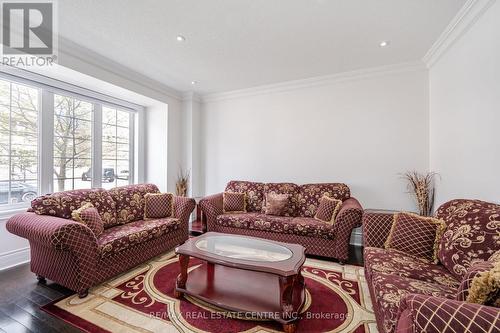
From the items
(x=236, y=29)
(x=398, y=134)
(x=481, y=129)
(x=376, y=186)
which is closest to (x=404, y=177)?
(x=376, y=186)

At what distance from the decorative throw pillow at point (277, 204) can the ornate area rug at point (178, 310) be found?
1.15 meters

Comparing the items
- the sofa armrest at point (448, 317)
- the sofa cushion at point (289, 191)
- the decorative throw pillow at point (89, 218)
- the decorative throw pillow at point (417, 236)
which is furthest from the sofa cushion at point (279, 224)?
the sofa armrest at point (448, 317)

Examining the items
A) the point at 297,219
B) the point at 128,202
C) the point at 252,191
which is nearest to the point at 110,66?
the point at 128,202

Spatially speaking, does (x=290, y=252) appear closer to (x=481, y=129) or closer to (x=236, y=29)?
(x=481, y=129)

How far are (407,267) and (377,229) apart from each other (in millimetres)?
520

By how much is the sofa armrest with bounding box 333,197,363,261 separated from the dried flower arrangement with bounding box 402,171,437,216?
0.97 meters

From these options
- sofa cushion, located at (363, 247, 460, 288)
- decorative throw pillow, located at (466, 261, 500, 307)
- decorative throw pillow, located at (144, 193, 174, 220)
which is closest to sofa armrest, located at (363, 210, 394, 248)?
sofa cushion, located at (363, 247, 460, 288)

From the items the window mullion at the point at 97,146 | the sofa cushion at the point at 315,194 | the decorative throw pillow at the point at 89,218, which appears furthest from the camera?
the window mullion at the point at 97,146

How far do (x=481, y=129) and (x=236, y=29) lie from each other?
2.53 metres

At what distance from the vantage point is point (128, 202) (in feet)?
10.1

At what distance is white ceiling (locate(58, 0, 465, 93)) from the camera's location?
81.2 inches

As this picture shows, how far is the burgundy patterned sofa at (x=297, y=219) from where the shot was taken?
9.03 feet

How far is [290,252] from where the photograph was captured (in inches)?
80.0

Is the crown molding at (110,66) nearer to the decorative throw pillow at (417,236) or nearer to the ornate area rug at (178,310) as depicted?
the ornate area rug at (178,310)
